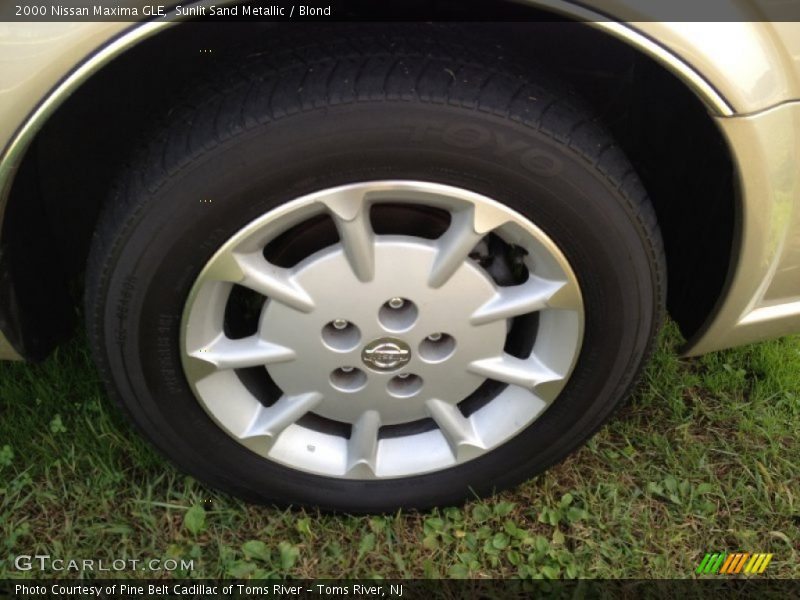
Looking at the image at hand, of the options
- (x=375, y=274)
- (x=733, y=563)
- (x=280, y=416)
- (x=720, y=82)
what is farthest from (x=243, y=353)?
(x=733, y=563)

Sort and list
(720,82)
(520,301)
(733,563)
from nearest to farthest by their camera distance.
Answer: (720,82) < (520,301) < (733,563)

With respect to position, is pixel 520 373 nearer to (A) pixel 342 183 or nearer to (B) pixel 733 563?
(A) pixel 342 183

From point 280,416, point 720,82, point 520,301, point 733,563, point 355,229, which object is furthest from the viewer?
point 733,563

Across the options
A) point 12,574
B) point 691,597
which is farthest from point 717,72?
point 12,574

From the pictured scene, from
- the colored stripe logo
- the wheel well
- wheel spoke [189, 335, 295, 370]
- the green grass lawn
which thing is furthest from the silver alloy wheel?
the colored stripe logo

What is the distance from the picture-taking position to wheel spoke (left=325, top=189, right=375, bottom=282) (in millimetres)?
1336

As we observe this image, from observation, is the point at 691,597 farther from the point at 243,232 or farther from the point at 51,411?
the point at 51,411

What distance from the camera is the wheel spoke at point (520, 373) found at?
5.18ft

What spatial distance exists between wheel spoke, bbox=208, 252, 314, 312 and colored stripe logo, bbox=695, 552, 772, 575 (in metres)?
0.99

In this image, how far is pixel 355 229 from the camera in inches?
53.9

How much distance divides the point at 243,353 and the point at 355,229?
34 centimetres

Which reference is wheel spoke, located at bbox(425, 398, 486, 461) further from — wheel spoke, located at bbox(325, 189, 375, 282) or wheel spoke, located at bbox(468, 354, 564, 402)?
wheel spoke, located at bbox(325, 189, 375, 282)

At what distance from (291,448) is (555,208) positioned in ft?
2.38

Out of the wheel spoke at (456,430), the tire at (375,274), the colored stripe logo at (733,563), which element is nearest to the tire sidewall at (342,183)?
the tire at (375,274)
